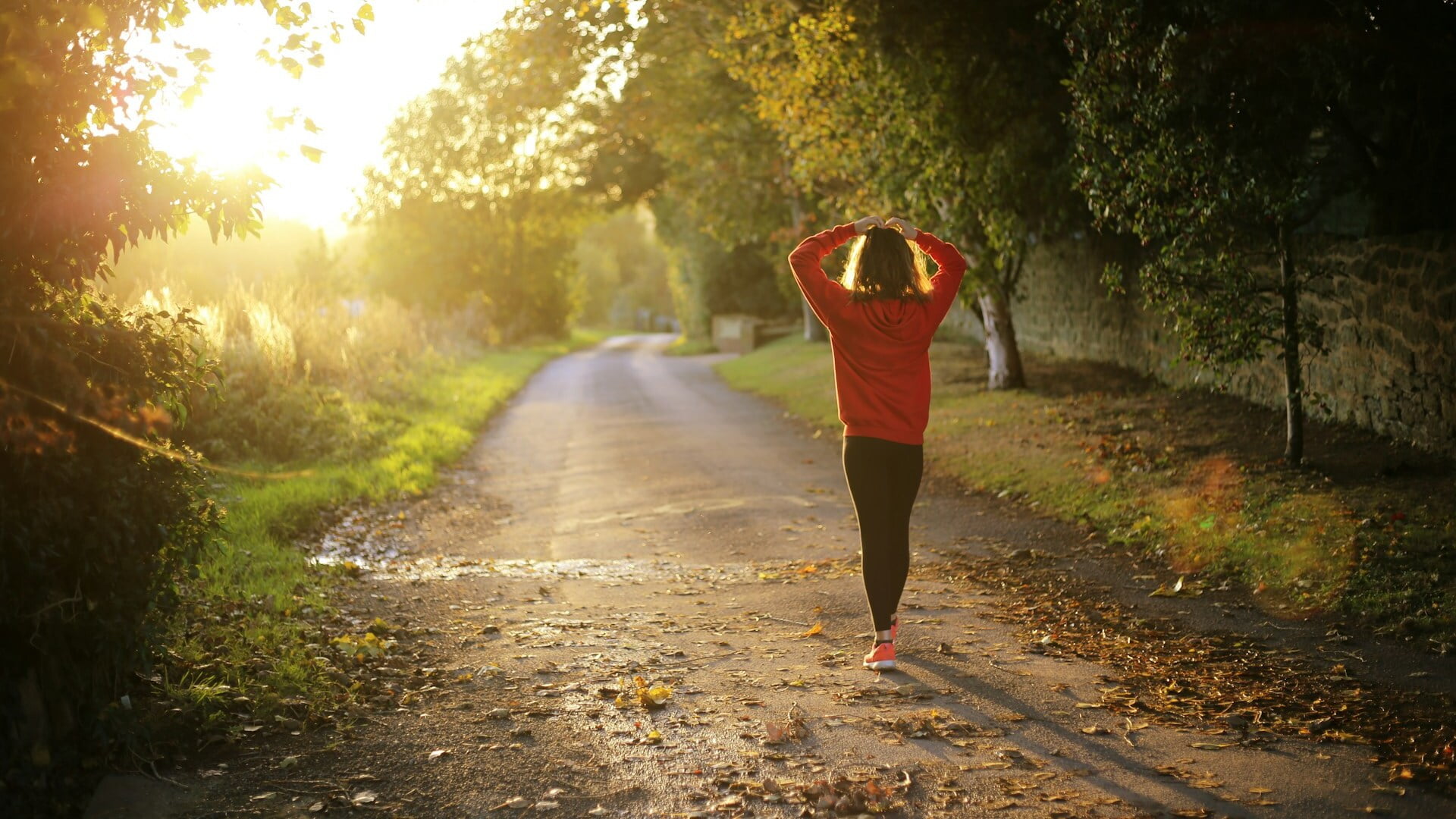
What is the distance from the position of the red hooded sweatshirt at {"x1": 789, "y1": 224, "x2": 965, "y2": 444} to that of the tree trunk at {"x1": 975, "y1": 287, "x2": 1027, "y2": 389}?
42.3 ft

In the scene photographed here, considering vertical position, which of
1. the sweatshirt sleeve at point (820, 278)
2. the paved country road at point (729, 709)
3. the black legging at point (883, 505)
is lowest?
the paved country road at point (729, 709)

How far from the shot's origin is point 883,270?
6.09m

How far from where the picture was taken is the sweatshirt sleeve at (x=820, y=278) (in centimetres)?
612

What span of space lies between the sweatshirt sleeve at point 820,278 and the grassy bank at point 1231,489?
341 centimetres

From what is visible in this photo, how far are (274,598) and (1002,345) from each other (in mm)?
13521

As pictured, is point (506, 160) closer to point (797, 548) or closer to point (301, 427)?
point (301, 427)

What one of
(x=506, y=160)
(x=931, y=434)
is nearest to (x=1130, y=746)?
(x=931, y=434)

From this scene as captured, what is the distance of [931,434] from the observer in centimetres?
1579

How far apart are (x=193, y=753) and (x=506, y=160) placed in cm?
4369

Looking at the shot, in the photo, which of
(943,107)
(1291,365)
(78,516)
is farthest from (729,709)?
(943,107)

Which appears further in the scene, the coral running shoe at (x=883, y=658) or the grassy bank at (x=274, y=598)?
the coral running shoe at (x=883, y=658)

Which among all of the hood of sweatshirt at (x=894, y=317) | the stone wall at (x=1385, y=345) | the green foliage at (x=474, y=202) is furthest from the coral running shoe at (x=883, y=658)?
the green foliage at (x=474, y=202)

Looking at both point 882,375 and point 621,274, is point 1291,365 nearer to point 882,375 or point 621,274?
point 882,375

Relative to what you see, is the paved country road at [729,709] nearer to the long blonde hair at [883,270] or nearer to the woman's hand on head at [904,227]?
the long blonde hair at [883,270]
